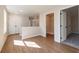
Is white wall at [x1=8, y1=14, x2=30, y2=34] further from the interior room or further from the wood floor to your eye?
the wood floor

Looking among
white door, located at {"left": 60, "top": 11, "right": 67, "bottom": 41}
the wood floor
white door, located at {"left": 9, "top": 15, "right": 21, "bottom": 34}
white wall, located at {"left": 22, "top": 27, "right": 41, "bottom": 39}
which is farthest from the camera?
white door, located at {"left": 9, "top": 15, "right": 21, "bottom": 34}

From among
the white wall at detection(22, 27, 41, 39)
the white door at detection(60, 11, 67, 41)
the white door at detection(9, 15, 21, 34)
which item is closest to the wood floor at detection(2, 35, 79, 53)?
the white door at detection(60, 11, 67, 41)

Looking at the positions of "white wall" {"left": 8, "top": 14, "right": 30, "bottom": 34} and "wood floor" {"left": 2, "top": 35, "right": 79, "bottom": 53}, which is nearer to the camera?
"wood floor" {"left": 2, "top": 35, "right": 79, "bottom": 53}

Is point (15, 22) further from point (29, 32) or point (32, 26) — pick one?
point (29, 32)

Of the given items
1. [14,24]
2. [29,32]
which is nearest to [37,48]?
[29,32]

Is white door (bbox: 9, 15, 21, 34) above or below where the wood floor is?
above

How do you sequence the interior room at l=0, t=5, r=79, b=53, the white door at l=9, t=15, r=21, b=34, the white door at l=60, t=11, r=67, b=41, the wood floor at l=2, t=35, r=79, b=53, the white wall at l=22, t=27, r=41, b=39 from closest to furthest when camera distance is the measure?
1. the wood floor at l=2, t=35, r=79, b=53
2. the white door at l=60, t=11, r=67, b=41
3. the interior room at l=0, t=5, r=79, b=53
4. the white wall at l=22, t=27, r=41, b=39
5. the white door at l=9, t=15, r=21, b=34

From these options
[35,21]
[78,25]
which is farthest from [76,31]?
[35,21]

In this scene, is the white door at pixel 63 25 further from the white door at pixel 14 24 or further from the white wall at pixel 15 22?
the white door at pixel 14 24
